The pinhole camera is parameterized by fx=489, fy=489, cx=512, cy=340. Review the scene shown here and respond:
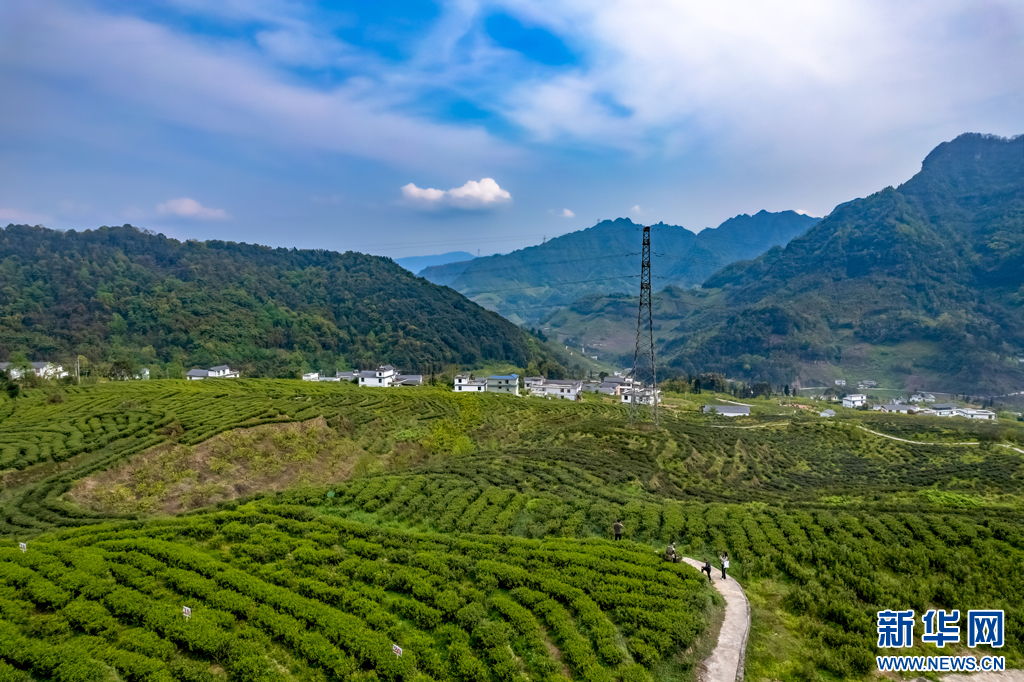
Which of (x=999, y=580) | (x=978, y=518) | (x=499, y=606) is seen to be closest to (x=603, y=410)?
(x=978, y=518)

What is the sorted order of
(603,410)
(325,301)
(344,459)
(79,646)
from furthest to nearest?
(325,301) < (603,410) < (344,459) < (79,646)

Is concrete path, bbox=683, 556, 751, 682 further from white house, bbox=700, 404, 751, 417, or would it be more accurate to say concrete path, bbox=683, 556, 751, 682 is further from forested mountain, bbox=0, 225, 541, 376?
forested mountain, bbox=0, 225, 541, 376

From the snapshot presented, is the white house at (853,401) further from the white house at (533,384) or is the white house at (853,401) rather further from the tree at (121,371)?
the tree at (121,371)

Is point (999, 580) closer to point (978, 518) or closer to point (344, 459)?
point (978, 518)

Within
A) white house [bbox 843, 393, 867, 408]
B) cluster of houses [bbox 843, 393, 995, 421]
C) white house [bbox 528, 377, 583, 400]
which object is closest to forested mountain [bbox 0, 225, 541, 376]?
white house [bbox 528, 377, 583, 400]

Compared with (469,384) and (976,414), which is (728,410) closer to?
(469,384)

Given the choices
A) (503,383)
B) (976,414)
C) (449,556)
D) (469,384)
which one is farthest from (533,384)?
(976,414)
